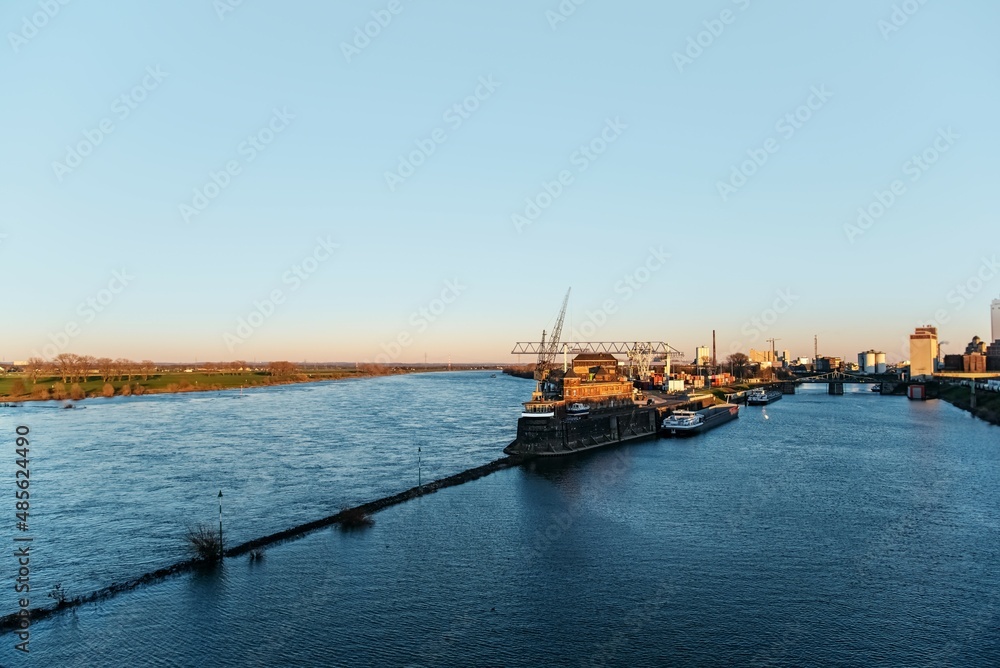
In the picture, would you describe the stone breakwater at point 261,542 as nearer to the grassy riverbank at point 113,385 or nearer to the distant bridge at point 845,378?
the grassy riverbank at point 113,385

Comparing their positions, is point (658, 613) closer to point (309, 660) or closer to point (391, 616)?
point (391, 616)

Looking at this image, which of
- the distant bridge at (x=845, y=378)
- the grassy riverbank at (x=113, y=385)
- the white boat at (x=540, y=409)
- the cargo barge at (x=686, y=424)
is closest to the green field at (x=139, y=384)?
the grassy riverbank at (x=113, y=385)

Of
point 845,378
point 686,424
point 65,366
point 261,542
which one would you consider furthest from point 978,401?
point 65,366

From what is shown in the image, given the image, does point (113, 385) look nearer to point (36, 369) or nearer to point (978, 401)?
point (36, 369)

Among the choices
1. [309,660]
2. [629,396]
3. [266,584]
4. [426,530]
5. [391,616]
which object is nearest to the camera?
[309,660]

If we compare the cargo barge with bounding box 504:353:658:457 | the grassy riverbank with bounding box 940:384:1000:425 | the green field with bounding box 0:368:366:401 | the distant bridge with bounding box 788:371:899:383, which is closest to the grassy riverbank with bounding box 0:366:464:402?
the green field with bounding box 0:368:366:401

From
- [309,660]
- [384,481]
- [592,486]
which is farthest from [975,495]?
[309,660]
